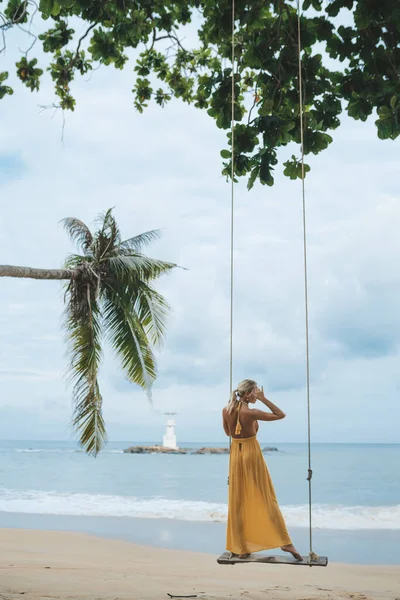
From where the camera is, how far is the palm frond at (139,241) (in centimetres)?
Result: 1105

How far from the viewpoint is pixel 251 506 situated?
4672mm

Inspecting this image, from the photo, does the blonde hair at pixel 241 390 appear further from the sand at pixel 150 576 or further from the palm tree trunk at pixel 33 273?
the palm tree trunk at pixel 33 273

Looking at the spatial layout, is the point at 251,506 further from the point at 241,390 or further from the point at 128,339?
the point at 128,339

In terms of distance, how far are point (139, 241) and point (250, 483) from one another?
7.30 m

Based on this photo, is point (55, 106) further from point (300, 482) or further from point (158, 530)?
point (300, 482)

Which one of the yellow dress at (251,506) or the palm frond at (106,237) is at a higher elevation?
the palm frond at (106,237)

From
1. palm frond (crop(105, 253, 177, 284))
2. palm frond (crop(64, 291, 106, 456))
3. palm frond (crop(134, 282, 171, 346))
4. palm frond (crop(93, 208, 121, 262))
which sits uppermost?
palm frond (crop(93, 208, 121, 262))

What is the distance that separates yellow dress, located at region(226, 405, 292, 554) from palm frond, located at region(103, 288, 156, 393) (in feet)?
17.5

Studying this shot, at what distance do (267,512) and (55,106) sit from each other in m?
3.94

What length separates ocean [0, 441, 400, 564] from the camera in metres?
13.5

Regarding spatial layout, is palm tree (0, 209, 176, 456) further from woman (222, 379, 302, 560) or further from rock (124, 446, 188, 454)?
rock (124, 446, 188, 454)

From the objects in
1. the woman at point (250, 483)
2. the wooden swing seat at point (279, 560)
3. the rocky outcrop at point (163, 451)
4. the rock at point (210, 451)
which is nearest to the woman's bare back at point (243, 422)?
the woman at point (250, 483)

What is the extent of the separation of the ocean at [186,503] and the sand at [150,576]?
1.42m

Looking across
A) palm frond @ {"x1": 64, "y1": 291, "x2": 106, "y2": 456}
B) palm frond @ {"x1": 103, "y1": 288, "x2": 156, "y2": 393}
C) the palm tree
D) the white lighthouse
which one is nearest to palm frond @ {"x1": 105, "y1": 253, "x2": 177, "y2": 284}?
the palm tree
